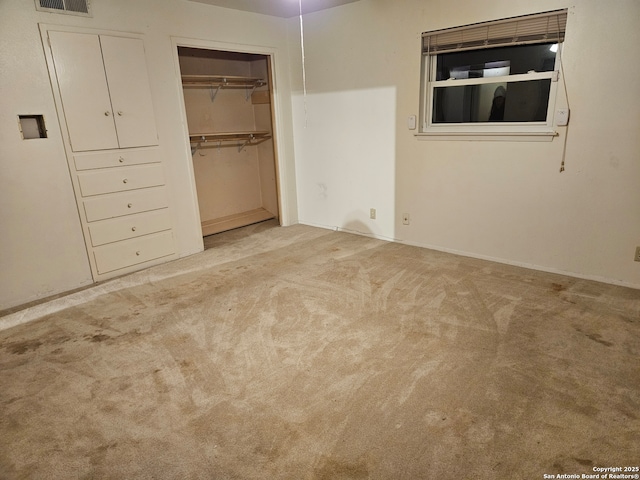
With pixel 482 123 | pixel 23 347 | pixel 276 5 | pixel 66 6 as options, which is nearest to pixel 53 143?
pixel 66 6

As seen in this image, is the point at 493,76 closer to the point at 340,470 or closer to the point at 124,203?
the point at 340,470

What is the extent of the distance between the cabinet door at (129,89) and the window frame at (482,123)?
2.62 meters

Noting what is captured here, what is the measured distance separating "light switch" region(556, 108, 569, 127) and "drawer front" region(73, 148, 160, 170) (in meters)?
3.55

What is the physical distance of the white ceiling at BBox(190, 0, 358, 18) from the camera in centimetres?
386

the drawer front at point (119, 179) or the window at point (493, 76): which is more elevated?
the window at point (493, 76)

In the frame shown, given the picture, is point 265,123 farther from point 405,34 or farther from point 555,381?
point 555,381

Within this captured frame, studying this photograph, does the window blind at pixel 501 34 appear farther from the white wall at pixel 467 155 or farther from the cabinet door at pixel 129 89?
the cabinet door at pixel 129 89

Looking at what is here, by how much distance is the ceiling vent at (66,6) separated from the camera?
2.95 metres

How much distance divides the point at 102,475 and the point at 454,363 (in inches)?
70.7

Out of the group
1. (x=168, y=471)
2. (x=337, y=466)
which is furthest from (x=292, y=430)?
(x=168, y=471)

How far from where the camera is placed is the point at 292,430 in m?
1.79

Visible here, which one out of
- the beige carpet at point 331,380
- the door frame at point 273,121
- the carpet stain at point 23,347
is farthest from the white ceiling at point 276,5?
the carpet stain at point 23,347

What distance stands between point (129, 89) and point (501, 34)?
10.7 ft

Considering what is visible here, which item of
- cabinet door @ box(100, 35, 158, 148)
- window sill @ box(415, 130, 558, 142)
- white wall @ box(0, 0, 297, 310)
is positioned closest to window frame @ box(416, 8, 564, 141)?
window sill @ box(415, 130, 558, 142)
